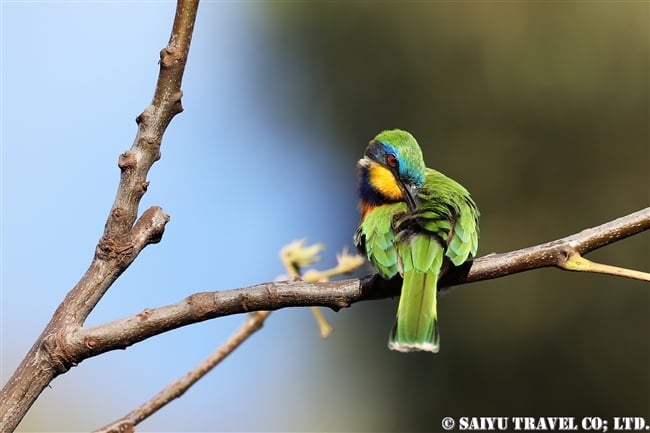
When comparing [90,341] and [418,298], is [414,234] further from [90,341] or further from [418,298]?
[90,341]

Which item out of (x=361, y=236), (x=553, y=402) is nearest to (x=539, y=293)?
(x=553, y=402)

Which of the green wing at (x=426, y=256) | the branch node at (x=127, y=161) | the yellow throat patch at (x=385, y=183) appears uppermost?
the yellow throat patch at (x=385, y=183)

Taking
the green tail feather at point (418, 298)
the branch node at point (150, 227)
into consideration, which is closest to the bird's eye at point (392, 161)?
the green tail feather at point (418, 298)

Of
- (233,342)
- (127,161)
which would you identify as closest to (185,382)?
(233,342)

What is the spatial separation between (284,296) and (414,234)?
87 centimetres

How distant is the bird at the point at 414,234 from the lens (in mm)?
2273

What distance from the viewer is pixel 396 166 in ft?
9.95

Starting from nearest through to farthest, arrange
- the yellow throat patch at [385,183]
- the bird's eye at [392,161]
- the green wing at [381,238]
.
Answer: the green wing at [381,238], the yellow throat patch at [385,183], the bird's eye at [392,161]

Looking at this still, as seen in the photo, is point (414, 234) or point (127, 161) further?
point (414, 234)

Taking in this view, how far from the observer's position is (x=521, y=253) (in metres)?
1.88

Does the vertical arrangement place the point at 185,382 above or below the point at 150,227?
below

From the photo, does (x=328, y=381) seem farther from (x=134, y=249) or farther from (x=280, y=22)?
(x=134, y=249)

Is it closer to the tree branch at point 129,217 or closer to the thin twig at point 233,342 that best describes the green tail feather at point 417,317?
the thin twig at point 233,342

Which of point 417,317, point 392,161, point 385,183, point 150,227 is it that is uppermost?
point 392,161
